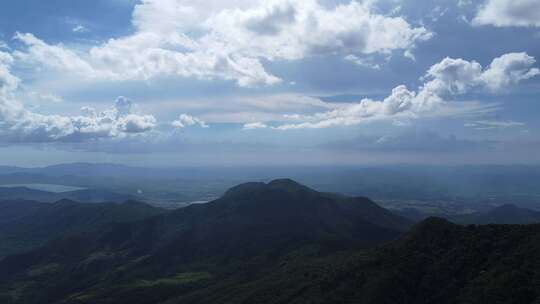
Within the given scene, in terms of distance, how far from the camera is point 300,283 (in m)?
114

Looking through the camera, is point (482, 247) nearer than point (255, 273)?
Yes

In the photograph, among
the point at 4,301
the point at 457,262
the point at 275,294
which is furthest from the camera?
the point at 4,301

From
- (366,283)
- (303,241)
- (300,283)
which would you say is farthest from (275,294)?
(303,241)

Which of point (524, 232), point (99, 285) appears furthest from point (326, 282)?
point (99, 285)

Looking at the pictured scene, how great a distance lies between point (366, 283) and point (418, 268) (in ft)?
42.3

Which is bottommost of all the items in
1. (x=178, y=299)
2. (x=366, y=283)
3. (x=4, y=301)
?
(x=4, y=301)

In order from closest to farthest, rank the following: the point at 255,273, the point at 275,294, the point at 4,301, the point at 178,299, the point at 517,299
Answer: the point at 517,299, the point at 275,294, the point at 178,299, the point at 255,273, the point at 4,301

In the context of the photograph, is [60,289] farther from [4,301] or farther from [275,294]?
[275,294]

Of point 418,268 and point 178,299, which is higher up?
point 418,268

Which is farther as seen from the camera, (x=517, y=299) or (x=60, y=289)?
(x=60, y=289)

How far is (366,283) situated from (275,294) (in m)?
28.0

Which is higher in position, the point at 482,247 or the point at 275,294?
the point at 482,247

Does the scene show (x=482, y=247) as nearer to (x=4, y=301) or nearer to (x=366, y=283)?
(x=366, y=283)

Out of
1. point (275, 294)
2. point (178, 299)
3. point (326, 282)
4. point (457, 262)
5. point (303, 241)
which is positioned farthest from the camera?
point (303, 241)
